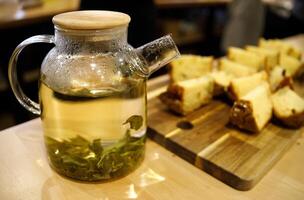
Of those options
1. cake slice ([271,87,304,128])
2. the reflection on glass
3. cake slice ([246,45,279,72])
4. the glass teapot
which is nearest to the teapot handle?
the glass teapot

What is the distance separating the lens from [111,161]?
0.55 metres

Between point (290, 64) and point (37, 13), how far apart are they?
1.19 metres

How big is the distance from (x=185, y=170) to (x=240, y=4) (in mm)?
1459

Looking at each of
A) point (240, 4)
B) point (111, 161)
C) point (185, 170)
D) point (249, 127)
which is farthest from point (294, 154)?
point (240, 4)

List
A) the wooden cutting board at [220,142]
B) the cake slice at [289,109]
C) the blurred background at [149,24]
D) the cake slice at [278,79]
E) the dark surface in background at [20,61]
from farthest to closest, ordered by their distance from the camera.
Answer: the dark surface in background at [20,61]
the blurred background at [149,24]
the cake slice at [278,79]
the cake slice at [289,109]
the wooden cutting board at [220,142]

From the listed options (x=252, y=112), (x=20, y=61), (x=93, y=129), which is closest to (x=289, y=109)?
(x=252, y=112)

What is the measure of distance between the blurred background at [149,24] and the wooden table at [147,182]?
33.7 inches

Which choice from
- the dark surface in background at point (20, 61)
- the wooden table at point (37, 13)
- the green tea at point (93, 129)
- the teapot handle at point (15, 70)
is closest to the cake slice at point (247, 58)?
the green tea at point (93, 129)

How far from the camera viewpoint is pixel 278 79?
83cm

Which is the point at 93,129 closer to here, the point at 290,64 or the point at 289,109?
the point at 289,109

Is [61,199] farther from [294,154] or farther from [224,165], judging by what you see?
[294,154]

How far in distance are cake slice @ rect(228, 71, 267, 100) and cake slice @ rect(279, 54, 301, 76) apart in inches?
8.2

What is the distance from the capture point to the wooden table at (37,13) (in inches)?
56.9

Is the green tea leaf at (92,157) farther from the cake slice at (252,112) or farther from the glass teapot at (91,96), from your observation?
the cake slice at (252,112)
